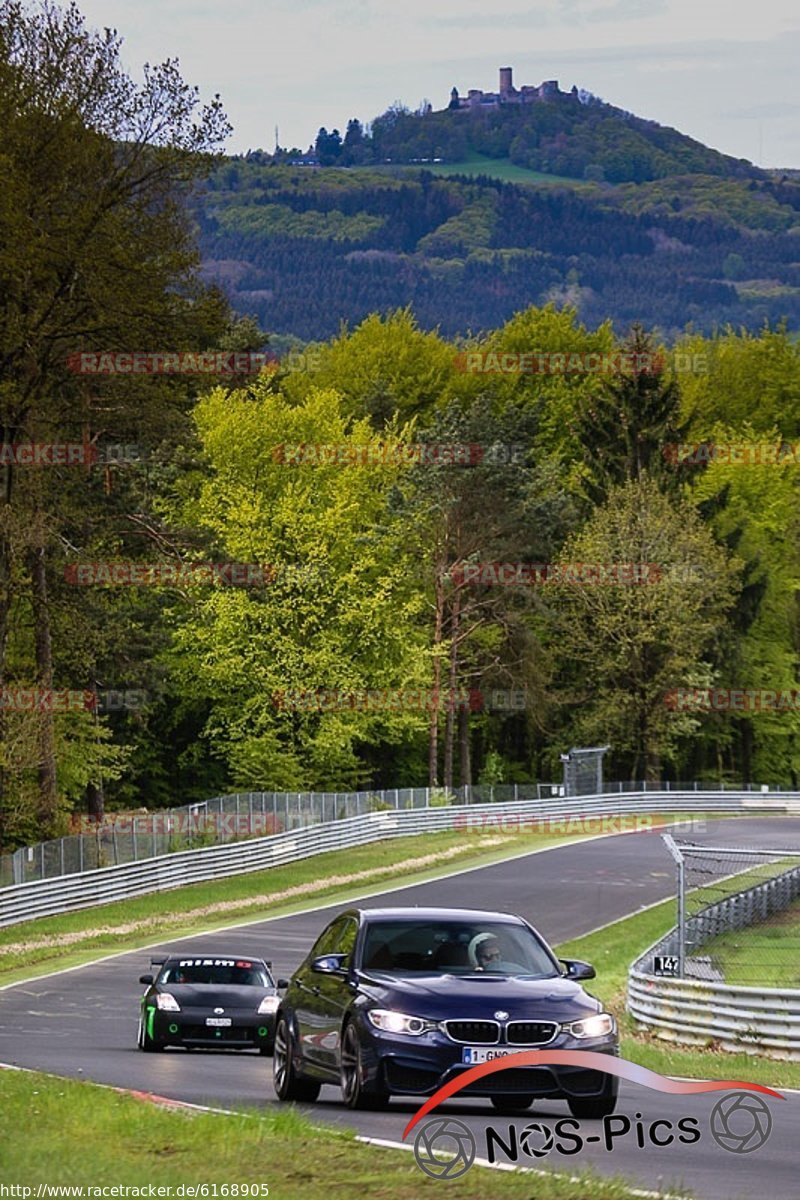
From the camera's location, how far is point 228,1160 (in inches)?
437

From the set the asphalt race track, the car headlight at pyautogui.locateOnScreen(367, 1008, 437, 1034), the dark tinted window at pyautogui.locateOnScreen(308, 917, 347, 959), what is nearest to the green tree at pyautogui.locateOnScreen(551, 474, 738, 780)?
the asphalt race track

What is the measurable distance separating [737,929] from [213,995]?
14.0 meters

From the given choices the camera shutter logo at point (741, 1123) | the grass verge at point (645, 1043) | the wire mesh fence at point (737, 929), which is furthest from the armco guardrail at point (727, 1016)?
the camera shutter logo at point (741, 1123)

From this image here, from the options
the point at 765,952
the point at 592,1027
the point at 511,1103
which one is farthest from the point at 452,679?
the point at 592,1027

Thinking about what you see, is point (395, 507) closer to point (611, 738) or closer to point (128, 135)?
point (611, 738)

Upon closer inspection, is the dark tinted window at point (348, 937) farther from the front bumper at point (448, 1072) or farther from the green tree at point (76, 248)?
the green tree at point (76, 248)

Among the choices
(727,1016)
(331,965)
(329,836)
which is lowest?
(329,836)

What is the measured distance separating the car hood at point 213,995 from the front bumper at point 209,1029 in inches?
3.7

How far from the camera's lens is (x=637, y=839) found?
6900 centimetres

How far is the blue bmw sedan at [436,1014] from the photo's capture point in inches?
554

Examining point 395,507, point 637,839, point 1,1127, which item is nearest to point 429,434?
point 395,507

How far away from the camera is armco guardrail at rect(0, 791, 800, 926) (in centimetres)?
4631

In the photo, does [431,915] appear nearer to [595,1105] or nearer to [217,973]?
[595,1105]

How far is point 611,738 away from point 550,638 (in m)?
4.98
